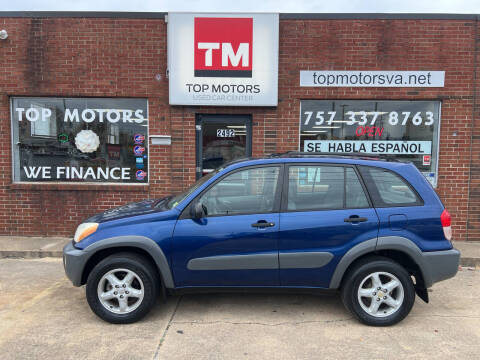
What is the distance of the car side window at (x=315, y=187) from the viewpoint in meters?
3.53

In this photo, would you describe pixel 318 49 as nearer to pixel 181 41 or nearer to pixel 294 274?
pixel 181 41

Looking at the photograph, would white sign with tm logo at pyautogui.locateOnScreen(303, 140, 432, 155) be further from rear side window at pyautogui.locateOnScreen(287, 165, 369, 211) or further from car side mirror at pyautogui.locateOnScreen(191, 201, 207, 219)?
car side mirror at pyautogui.locateOnScreen(191, 201, 207, 219)

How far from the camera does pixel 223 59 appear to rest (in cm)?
654

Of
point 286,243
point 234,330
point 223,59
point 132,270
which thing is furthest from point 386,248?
point 223,59

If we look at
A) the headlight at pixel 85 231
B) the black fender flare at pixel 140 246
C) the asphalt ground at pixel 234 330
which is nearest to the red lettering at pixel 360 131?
the asphalt ground at pixel 234 330

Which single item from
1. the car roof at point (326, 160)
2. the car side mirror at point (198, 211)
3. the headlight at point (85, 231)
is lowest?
the headlight at point (85, 231)

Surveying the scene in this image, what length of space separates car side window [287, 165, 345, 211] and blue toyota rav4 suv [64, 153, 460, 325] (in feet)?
0.03

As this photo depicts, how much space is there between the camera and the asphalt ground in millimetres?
3035

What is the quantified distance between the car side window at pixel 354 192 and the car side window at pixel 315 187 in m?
0.05

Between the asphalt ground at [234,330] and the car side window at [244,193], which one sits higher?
the car side window at [244,193]

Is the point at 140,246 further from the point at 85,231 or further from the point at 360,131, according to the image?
the point at 360,131

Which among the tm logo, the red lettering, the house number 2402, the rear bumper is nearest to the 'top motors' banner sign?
the tm logo

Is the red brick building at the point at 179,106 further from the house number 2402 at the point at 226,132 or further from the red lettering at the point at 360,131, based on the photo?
the red lettering at the point at 360,131

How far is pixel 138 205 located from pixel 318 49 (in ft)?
15.0
